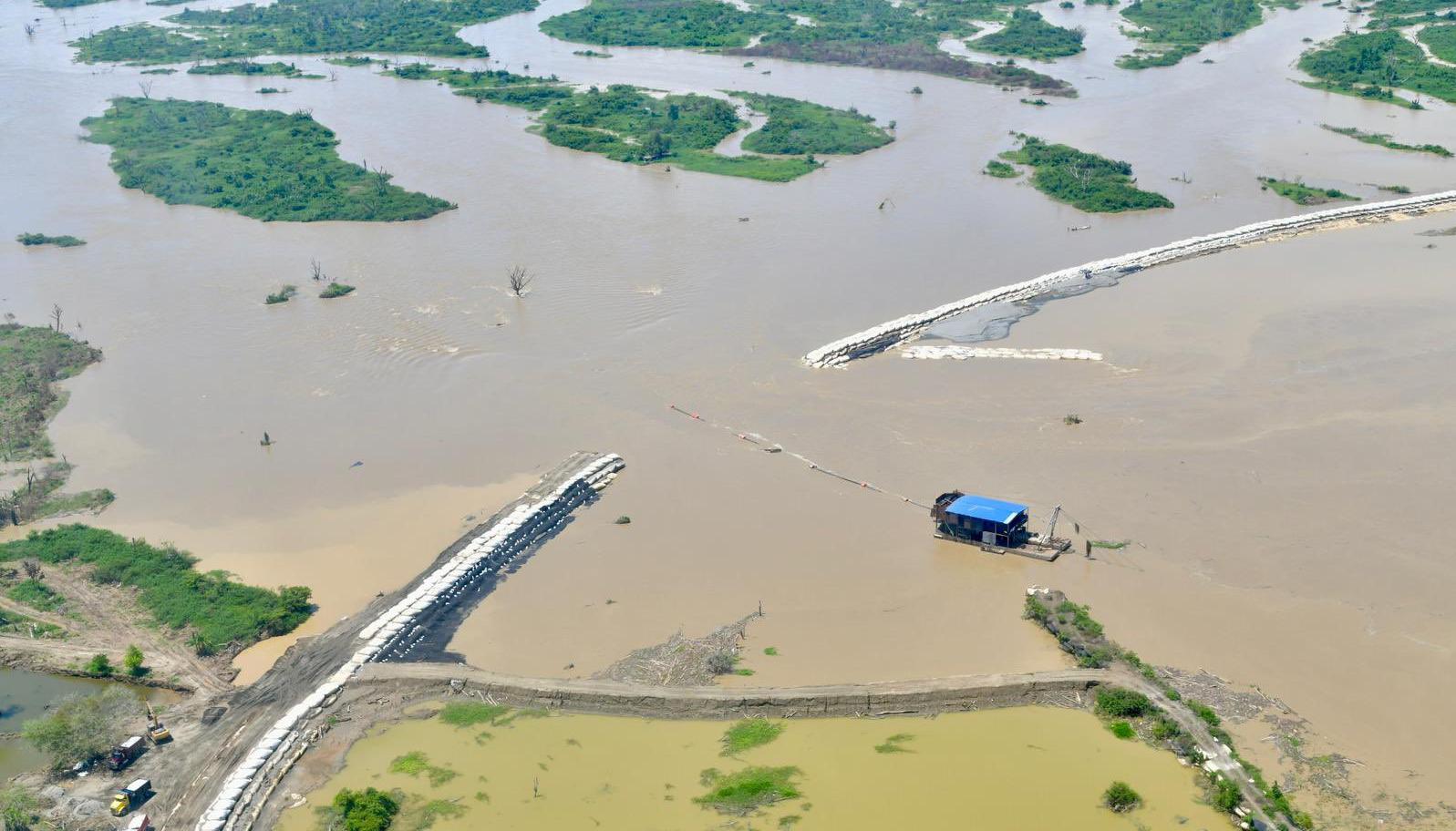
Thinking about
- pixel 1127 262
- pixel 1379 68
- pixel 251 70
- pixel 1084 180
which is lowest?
pixel 1127 262

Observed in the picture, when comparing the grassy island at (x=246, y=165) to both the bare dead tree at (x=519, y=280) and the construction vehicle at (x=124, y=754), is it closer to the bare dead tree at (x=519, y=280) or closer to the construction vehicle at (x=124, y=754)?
the bare dead tree at (x=519, y=280)

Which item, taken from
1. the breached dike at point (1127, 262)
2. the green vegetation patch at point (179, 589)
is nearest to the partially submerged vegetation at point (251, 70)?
the breached dike at point (1127, 262)

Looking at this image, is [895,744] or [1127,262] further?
[1127,262]

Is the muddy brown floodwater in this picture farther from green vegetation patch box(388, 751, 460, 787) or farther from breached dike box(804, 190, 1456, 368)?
green vegetation patch box(388, 751, 460, 787)

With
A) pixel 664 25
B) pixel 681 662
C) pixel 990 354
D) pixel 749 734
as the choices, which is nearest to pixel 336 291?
→ pixel 990 354

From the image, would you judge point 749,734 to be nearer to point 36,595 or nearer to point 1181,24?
point 36,595

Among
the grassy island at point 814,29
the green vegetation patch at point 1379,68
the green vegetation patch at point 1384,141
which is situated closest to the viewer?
the green vegetation patch at point 1384,141

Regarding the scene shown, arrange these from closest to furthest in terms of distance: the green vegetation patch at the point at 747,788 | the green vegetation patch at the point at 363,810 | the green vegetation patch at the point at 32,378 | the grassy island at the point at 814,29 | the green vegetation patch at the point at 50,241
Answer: the green vegetation patch at the point at 363,810, the green vegetation patch at the point at 747,788, the green vegetation patch at the point at 32,378, the green vegetation patch at the point at 50,241, the grassy island at the point at 814,29
